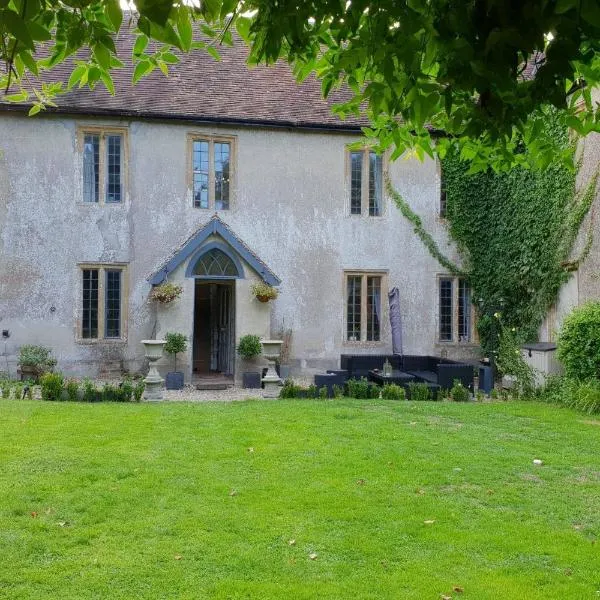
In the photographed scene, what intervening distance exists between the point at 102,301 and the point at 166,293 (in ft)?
6.64

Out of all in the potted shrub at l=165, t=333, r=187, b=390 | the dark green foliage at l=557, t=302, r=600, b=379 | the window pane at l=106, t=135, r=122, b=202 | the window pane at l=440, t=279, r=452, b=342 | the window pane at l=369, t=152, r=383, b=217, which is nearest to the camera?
the dark green foliage at l=557, t=302, r=600, b=379

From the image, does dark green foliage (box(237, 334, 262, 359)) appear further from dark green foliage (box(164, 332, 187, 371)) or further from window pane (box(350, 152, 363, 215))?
window pane (box(350, 152, 363, 215))

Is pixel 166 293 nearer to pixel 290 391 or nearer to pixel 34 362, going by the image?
pixel 34 362

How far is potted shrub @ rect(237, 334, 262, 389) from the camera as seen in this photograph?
49.8 ft

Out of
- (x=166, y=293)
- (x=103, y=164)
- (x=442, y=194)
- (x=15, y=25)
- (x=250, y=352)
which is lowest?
(x=250, y=352)

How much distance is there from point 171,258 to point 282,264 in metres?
2.92

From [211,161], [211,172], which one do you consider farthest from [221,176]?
[211,161]

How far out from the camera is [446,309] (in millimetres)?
17531

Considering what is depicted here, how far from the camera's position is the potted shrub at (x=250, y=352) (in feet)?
49.8

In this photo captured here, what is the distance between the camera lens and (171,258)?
603 inches

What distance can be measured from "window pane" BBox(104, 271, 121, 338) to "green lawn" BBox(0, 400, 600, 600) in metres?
6.19

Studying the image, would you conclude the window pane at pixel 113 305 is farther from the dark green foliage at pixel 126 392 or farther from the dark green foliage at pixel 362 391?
the dark green foliage at pixel 362 391

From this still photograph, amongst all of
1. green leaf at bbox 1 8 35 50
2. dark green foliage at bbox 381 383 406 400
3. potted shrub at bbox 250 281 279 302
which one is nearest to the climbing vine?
potted shrub at bbox 250 281 279 302

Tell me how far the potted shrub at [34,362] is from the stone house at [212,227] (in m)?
0.35
